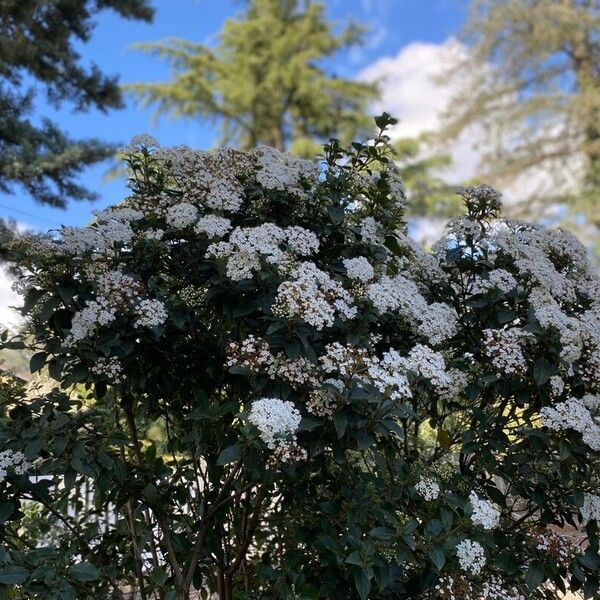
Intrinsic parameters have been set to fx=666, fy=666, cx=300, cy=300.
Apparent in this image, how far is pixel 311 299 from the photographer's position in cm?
167

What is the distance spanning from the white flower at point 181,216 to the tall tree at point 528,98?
10.4 meters

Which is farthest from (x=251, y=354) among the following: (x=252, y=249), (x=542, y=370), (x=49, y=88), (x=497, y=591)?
(x=49, y=88)

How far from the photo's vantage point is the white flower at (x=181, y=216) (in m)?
2.00

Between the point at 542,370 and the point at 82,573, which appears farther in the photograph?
the point at 542,370

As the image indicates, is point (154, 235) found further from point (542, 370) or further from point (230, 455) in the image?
point (542, 370)

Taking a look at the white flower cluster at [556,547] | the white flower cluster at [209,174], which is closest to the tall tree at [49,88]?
the white flower cluster at [209,174]

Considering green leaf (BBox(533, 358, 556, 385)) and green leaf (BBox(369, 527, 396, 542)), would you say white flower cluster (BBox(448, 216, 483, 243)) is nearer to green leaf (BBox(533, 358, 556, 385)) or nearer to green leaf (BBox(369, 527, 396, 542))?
green leaf (BBox(533, 358, 556, 385))

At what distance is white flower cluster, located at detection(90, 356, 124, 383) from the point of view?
1.94 metres

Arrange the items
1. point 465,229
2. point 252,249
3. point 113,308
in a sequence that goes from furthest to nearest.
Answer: point 465,229, point 113,308, point 252,249

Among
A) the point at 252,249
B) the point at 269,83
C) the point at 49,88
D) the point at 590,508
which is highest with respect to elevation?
the point at 269,83

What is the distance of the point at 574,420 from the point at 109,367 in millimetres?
1343

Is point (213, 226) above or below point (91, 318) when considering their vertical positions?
above

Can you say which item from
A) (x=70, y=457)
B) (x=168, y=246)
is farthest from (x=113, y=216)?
(x=70, y=457)

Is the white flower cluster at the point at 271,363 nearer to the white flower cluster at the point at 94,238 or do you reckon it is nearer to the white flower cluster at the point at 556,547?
the white flower cluster at the point at 94,238
